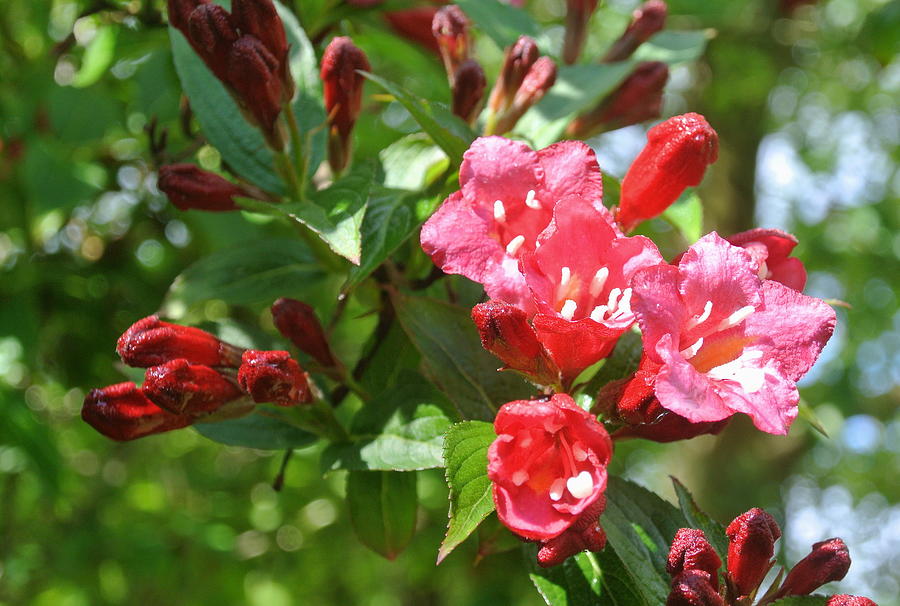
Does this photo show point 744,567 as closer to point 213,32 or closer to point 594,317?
point 594,317

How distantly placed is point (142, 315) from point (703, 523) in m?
1.87

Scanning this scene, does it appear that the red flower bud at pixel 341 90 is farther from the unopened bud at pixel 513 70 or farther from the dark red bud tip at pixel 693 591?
the dark red bud tip at pixel 693 591

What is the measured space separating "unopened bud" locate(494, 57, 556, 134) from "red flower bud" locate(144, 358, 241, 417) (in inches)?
28.5

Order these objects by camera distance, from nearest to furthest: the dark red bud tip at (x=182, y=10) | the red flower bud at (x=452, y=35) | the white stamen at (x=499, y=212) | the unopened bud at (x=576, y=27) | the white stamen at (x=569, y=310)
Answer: the white stamen at (x=569, y=310)
the white stamen at (x=499, y=212)
the dark red bud tip at (x=182, y=10)
the red flower bud at (x=452, y=35)
the unopened bud at (x=576, y=27)

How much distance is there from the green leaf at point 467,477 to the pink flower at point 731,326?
9.4 inches

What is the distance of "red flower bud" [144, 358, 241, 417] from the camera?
1121mm

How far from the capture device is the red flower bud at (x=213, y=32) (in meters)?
1.22

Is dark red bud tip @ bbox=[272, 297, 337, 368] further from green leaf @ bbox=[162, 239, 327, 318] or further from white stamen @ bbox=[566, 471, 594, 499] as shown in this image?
white stamen @ bbox=[566, 471, 594, 499]

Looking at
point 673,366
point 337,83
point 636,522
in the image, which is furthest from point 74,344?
point 673,366

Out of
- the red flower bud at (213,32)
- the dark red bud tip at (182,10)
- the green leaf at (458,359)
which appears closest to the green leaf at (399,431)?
the green leaf at (458,359)

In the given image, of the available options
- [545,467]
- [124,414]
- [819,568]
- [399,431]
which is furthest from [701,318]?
[124,414]

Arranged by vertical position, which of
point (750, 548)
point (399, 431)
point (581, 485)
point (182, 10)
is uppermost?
point (182, 10)

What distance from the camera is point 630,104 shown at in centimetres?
174

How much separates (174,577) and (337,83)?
232cm
